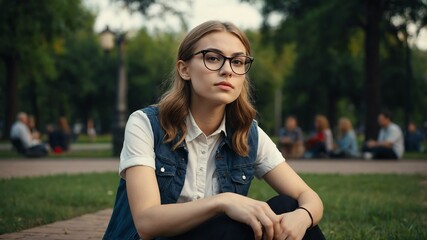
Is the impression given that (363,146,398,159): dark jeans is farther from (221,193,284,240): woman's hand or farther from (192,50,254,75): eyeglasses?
(221,193,284,240): woman's hand

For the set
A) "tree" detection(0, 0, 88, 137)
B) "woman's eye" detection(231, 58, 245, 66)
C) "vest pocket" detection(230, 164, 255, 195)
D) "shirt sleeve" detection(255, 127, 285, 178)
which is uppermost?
"tree" detection(0, 0, 88, 137)

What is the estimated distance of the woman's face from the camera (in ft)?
8.99

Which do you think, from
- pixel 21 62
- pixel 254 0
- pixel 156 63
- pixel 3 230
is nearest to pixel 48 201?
pixel 3 230

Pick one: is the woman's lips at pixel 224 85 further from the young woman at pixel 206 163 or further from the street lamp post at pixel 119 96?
the street lamp post at pixel 119 96

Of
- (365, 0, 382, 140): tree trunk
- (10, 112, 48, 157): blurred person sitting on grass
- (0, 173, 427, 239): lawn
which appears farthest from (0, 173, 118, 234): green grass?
(365, 0, 382, 140): tree trunk

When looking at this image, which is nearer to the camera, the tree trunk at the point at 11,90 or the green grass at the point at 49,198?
the green grass at the point at 49,198

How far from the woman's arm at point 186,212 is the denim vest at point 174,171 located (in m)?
0.19

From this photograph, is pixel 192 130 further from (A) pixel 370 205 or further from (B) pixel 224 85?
(A) pixel 370 205

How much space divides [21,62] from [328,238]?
1109 inches

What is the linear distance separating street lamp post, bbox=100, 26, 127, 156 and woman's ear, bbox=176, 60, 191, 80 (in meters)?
14.8

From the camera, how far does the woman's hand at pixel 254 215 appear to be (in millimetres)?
2422

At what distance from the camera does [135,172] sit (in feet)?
8.48

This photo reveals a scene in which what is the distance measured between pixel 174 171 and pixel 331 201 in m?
4.25

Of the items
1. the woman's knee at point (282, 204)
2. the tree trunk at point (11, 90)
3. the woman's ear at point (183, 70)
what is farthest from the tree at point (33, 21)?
the woman's knee at point (282, 204)
